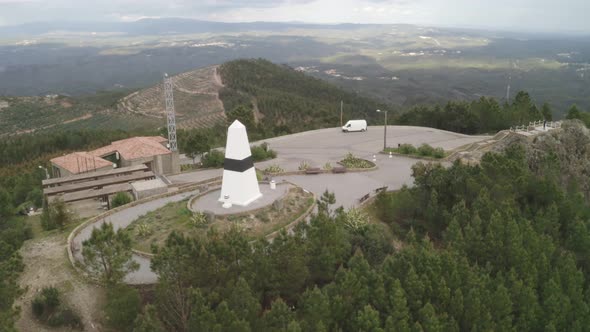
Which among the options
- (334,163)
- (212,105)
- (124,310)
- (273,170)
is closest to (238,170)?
(273,170)

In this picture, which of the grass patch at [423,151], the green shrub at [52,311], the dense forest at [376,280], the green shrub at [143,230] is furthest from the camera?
the grass patch at [423,151]

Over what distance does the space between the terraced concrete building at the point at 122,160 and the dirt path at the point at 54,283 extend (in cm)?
977

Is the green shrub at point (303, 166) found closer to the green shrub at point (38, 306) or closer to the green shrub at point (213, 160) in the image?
the green shrub at point (213, 160)

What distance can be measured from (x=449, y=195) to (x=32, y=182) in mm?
27334

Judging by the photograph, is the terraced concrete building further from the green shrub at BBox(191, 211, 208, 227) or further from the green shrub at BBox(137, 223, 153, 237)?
the green shrub at BBox(191, 211, 208, 227)

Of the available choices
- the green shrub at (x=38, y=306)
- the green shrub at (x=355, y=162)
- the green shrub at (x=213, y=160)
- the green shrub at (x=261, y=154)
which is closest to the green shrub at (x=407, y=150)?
the green shrub at (x=355, y=162)

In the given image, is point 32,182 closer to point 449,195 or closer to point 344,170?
point 344,170

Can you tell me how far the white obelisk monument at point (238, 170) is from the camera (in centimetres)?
1958

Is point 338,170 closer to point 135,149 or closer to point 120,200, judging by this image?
point 120,200

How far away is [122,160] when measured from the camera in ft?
97.6

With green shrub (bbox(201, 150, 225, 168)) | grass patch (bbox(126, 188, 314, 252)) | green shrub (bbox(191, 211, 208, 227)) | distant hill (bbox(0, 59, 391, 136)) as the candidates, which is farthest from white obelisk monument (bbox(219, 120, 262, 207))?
distant hill (bbox(0, 59, 391, 136))

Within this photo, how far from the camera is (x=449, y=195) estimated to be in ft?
68.2

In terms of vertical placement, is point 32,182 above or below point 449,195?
below

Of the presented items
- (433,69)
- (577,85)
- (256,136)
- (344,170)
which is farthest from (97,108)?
(433,69)
